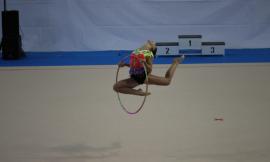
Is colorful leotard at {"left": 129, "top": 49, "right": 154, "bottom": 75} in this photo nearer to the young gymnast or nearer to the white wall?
the young gymnast

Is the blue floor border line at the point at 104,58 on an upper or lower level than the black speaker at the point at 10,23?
lower

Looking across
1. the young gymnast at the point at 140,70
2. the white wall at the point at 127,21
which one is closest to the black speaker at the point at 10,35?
the white wall at the point at 127,21

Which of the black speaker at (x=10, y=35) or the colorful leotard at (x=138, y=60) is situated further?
the black speaker at (x=10, y=35)

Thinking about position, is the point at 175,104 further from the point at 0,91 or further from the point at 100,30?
the point at 100,30

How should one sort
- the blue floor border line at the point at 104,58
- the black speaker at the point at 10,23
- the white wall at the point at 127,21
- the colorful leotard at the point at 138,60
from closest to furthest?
the colorful leotard at the point at 138,60 → the blue floor border line at the point at 104,58 → the black speaker at the point at 10,23 → the white wall at the point at 127,21

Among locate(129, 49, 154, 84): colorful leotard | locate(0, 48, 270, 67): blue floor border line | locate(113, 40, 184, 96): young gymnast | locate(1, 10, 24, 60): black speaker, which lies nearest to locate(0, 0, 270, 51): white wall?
locate(0, 48, 270, 67): blue floor border line

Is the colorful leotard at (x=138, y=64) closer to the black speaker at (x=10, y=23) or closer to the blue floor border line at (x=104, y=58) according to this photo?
the blue floor border line at (x=104, y=58)

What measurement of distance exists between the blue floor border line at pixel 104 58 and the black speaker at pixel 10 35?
0.17 metres

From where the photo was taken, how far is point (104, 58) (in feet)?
34.3

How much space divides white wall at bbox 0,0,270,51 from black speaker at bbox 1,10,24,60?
2.40 feet

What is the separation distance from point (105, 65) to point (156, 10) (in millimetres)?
1801

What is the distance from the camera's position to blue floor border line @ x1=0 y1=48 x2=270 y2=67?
33.0 ft

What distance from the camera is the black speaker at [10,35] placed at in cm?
1023

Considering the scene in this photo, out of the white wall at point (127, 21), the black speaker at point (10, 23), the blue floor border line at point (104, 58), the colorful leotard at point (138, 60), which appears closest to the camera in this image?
the colorful leotard at point (138, 60)
